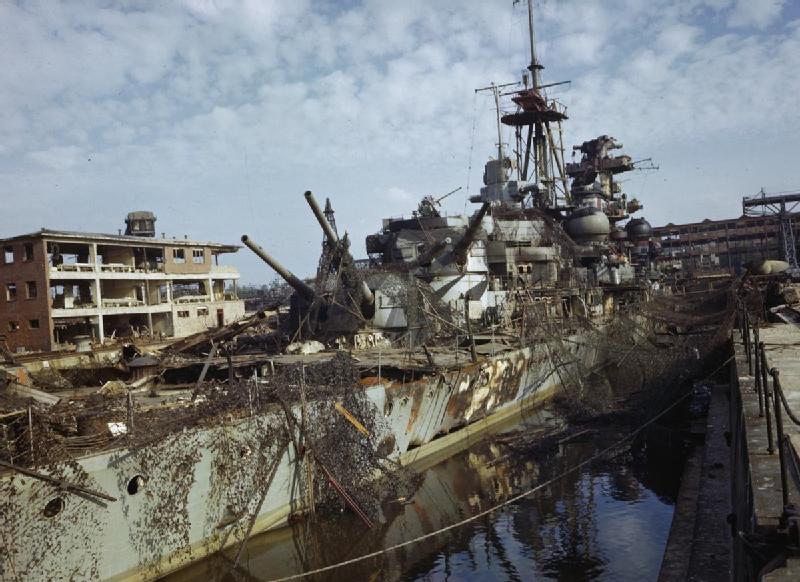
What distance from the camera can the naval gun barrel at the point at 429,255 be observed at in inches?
834

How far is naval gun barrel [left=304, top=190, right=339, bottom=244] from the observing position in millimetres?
15445

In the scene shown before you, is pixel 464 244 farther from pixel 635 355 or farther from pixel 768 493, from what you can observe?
pixel 768 493

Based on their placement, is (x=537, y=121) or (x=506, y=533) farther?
(x=537, y=121)

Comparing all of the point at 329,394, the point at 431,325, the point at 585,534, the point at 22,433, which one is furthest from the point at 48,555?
the point at 431,325

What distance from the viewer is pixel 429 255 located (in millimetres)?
21609

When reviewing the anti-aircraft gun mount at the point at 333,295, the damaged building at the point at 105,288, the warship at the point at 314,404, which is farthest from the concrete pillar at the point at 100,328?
the anti-aircraft gun mount at the point at 333,295

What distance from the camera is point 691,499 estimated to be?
431 inches

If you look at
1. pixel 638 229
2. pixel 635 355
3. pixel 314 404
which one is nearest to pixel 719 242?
pixel 638 229

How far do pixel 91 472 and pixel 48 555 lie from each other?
1.14m

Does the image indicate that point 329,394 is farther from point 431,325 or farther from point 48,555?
point 431,325

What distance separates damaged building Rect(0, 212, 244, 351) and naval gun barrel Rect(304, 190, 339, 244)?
26.8ft

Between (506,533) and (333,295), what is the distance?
29.8 feet

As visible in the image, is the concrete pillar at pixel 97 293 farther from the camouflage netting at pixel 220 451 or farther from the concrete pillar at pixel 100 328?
the camouflage netting at pixel 220 451

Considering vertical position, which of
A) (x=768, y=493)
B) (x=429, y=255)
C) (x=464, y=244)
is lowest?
(x=768, y=493)
